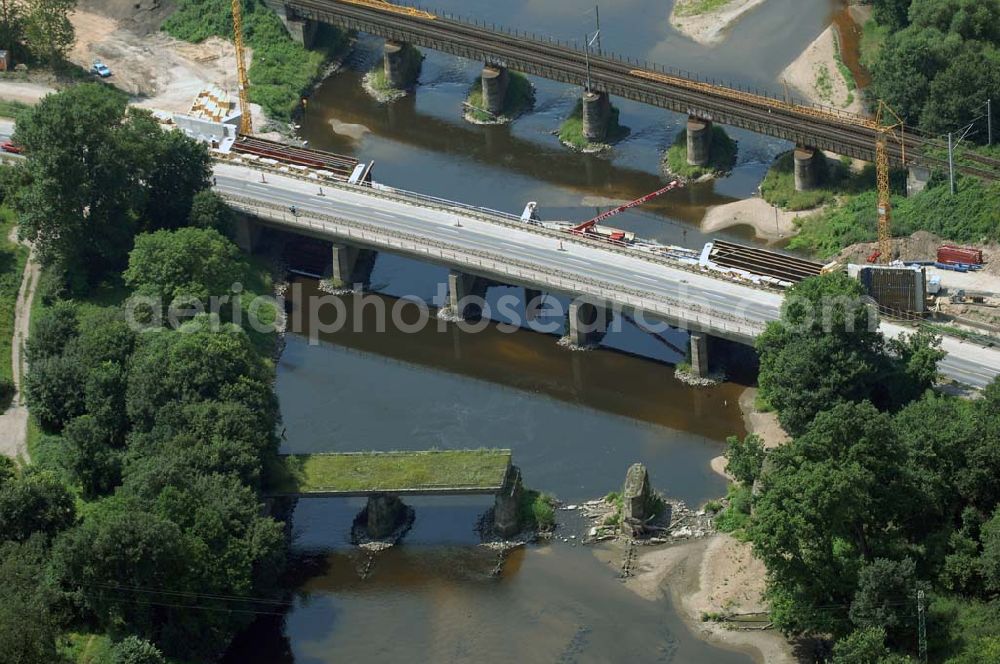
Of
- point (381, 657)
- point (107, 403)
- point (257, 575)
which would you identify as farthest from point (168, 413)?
point (381, 657)

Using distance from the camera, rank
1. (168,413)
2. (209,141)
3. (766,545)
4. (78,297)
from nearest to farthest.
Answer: (766,545), (168,413), (78,297), (209,141)

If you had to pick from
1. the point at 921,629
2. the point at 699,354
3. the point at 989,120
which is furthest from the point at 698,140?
the point at 921,629

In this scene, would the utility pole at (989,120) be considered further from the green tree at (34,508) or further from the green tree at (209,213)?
the green tree at (34,508)

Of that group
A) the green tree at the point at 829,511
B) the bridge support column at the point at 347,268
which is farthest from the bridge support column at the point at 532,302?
the green tree at the point at 829,511

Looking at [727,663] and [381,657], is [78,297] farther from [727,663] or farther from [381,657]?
[727,663]

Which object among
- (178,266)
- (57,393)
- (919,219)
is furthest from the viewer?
(919,219)

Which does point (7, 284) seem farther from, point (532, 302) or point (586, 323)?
point (586, 323)
